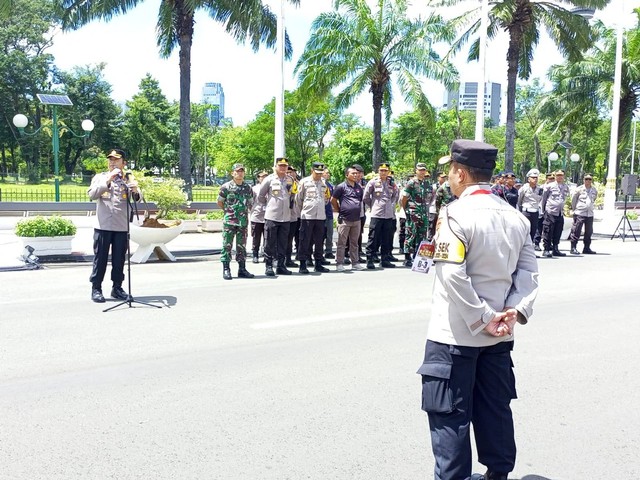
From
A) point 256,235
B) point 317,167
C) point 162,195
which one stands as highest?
point 317,167

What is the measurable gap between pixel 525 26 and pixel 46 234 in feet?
61.4

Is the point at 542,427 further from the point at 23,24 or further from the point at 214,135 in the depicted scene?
the point at 214,135

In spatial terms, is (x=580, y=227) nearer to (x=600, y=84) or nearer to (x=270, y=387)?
(x=270, y=387)

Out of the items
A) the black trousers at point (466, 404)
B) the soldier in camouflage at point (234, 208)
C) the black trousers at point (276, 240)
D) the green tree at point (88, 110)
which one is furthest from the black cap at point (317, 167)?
the green tree at point (88, 110)

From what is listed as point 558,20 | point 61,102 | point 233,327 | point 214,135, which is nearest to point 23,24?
point 214,135

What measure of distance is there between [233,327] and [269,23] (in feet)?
64.4

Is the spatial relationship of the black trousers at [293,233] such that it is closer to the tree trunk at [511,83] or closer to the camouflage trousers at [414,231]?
the camouflage trousers at [414,231]

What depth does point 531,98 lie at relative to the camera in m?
69.5

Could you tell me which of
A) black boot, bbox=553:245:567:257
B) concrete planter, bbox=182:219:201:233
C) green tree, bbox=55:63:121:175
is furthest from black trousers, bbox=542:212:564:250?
green tree, bbox=55:63:121:175

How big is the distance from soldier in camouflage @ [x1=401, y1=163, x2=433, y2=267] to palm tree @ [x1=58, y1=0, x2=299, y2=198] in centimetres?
1166

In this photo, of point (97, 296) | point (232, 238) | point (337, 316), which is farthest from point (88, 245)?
point (337, 316)

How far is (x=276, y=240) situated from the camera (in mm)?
11016

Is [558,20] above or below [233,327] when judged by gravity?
above

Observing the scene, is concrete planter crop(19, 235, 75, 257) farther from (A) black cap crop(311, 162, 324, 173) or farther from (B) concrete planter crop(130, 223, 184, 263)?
(A) black cap crop(311, 162, 324, 173)
